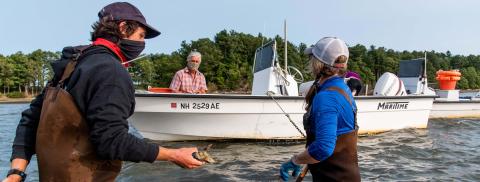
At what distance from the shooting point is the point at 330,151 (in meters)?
2.45

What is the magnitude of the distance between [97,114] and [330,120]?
1344 millimetres

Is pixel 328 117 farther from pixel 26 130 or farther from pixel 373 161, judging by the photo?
pixel 373 161

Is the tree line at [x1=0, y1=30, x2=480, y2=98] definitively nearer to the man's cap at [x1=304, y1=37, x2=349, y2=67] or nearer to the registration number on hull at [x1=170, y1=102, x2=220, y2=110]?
the registration number on hull at [x1=170, y1=102, x2=220, y2=110]

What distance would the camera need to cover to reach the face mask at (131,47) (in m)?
1.99

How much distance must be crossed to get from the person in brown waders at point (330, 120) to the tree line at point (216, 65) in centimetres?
6396

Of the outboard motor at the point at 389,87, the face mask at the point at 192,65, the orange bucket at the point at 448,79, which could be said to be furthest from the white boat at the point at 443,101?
the face mask at the point at 192,65

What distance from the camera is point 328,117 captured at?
2.45 meters

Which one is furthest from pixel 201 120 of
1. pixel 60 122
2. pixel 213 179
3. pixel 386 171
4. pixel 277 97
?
pixel 60 122

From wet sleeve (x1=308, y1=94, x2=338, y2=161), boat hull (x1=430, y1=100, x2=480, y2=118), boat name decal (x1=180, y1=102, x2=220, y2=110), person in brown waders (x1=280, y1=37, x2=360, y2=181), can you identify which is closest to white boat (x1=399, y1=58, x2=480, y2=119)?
boat hull (x1=430, y1=100, x2=480, y2=118)

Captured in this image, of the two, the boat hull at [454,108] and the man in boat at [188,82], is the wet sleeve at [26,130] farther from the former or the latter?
the boat hull at [454,108]

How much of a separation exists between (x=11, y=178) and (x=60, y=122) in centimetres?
64

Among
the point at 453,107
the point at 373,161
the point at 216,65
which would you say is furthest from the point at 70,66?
the point at 216,65

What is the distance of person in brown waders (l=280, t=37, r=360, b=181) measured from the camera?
2.46 metres

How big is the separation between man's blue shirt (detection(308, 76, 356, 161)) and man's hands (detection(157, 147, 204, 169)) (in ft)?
2.66
